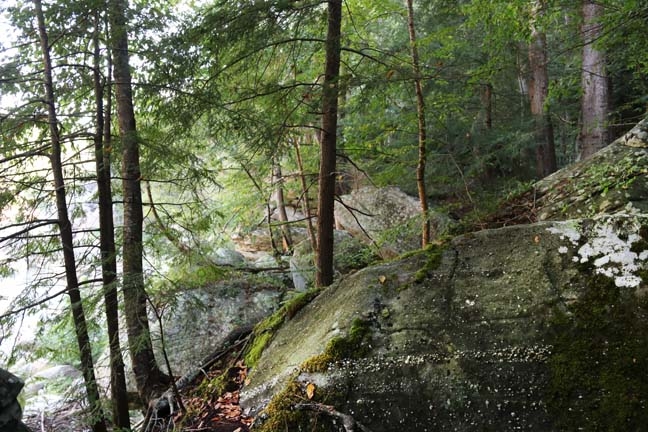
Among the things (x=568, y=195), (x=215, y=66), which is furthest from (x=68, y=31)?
(x=568, y=195)

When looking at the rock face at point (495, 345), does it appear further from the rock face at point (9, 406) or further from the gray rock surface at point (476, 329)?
the rock face at point (9, 406)

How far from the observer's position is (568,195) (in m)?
6.32

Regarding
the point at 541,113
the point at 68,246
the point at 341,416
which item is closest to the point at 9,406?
the point at 68,246

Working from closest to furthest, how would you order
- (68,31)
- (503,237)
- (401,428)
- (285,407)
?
(401,428) → (285,407) → (503,237) → (68,31)

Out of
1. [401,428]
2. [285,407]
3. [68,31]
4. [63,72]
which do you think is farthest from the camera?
[63,72]

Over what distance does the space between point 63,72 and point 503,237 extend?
5828mm

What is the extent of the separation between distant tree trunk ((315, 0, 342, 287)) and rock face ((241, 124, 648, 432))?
72.9 inches

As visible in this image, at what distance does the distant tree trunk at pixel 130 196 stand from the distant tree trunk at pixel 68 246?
52 cm

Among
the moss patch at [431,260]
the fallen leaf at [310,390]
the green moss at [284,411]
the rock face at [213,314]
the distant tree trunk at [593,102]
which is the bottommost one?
the rock face at [213,314]

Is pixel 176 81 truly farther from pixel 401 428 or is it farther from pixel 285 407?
pixel 401 428

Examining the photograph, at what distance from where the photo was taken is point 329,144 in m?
5.32

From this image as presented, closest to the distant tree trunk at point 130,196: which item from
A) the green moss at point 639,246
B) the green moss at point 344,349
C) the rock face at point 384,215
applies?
the green moss at point 344,349

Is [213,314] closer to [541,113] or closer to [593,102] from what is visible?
[541,113]

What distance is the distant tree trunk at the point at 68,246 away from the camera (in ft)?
15.6
